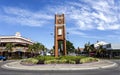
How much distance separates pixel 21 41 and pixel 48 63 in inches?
2379

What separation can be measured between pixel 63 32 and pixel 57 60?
40.3 ft

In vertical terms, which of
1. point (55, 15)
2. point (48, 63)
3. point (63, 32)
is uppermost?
point (55, 15)

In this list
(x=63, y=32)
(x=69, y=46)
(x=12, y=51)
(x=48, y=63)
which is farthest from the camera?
(x=69, y=46)

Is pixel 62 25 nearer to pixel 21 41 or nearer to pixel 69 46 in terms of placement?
pixel 21 41

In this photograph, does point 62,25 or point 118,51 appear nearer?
point 62,25

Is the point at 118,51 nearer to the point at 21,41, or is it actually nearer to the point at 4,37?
the point at 21,41

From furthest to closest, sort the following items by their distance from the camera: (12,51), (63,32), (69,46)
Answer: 1. (69,46)
2. (12,51)
3. (63,32)

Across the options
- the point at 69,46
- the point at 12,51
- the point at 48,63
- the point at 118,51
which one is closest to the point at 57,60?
the point at 48,63

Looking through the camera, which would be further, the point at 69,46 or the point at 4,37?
the point at 69,46

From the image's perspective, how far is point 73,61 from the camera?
36.4 meters

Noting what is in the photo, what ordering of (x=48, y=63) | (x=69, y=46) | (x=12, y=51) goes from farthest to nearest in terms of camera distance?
1. (x=69, y=46)
2. (x=12, y=51)
3. (x=48, y=63)

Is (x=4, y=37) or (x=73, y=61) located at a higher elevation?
Result: (x=4, y=37)

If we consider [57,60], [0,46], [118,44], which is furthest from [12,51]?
[57,60]

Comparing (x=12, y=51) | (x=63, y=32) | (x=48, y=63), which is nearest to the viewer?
(x=48, y=63)
